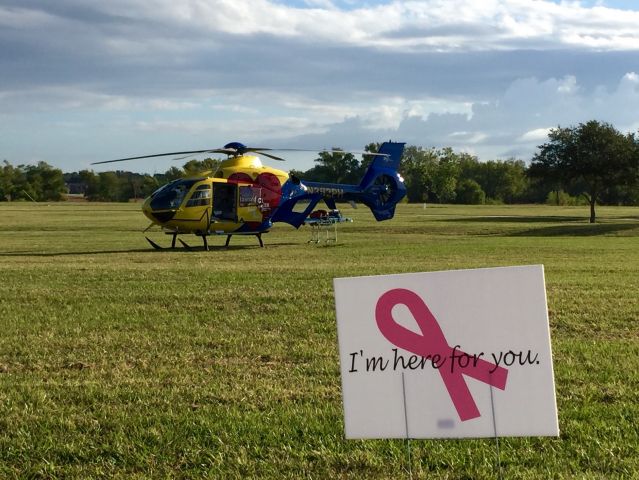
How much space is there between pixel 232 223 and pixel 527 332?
68.8 ft

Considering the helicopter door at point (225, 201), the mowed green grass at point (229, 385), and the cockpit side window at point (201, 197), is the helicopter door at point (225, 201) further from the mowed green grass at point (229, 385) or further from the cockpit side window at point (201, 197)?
the mowed green grass at point (229, 385)

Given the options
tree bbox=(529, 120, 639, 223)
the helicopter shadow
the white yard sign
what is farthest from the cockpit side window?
tree bbox=(529, 120, 639, 223)

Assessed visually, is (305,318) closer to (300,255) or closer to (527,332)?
(527,332)

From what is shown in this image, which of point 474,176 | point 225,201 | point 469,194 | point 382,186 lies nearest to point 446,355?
point 225,201

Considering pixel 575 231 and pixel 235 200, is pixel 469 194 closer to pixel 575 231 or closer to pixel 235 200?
pixel 575 231

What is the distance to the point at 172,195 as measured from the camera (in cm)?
2286

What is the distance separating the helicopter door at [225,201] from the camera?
2352 centimetres

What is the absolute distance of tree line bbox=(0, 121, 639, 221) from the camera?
1954 inches

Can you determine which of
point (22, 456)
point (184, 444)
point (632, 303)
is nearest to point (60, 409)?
point (22, 456)

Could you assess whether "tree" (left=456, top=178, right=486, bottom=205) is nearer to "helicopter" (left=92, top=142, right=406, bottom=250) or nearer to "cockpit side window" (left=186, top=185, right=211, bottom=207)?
"helicopter" (left=92, top=142, right=406, bottom=250)

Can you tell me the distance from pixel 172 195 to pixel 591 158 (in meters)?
34.3

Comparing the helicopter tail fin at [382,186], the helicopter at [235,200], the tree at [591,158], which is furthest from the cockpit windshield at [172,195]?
the tree at [591,158]

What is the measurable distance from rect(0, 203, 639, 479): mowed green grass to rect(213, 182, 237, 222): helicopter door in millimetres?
10193

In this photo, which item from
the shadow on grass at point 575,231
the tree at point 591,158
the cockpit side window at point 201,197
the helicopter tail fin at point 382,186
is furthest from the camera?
the tree at point 591,158
